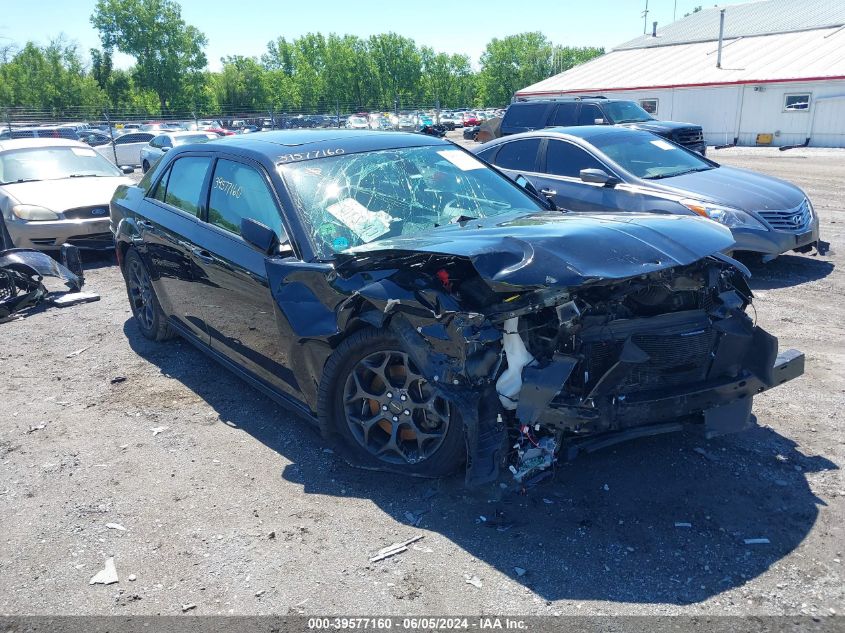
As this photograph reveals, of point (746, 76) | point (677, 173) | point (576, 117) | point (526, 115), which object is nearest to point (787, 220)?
point (677, 173)

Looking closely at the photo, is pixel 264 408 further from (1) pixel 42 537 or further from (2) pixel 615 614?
(2) pixel 615 614

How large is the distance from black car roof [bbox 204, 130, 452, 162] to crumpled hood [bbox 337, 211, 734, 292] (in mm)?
1048

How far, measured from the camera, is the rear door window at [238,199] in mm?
4141

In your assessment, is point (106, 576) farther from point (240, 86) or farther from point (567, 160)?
point (240, 86)

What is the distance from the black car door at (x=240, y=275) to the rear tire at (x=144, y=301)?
3.80 feet

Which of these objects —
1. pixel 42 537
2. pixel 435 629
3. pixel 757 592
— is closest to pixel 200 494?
pixel 42 537

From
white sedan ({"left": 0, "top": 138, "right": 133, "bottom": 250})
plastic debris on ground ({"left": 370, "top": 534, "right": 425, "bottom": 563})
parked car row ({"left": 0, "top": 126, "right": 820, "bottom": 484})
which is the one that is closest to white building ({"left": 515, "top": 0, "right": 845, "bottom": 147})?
white sedan ({"left": 0, "top": 138, "right": 133, "bottom": 250})

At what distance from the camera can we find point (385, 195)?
13.8 ft

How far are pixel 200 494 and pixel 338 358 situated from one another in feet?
3.47

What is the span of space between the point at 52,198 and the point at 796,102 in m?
30.0

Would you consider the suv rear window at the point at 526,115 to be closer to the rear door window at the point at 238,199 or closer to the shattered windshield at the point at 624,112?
the shattered windshield at the point at 624,112

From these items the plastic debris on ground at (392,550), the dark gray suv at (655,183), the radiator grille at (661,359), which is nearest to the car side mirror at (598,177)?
the dark gray suv at (655,183)

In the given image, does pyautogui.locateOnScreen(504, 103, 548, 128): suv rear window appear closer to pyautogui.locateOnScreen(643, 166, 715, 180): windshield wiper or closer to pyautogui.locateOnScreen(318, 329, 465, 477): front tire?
pyautogui.locateOnScreen(643, 166, 715, 180): windshield wiper

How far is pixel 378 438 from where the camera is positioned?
3662mm
